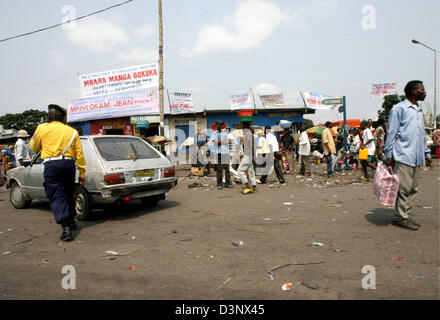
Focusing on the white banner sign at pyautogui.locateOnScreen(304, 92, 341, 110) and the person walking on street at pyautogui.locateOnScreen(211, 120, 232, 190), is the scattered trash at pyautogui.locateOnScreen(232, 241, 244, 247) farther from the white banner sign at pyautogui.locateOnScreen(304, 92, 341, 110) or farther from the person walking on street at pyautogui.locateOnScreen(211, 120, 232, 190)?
the white banner sign at pyautogui.locateOnScreen(304, 92, 341, 110)

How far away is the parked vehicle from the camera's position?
4.80 meters

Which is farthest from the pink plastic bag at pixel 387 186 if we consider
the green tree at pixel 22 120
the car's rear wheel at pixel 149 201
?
the green tree at pixel 22 120

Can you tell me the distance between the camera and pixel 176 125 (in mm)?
21375

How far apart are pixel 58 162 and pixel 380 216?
4810 millimetres

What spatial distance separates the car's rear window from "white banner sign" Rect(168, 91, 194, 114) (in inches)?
573

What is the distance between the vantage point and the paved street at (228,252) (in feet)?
8.02

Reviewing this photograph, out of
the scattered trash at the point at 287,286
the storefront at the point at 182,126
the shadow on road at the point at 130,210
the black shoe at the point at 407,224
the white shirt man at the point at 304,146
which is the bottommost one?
the shadow on road at the point at 130,210

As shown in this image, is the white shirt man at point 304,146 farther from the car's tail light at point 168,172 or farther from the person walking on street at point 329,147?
the car's tail light at point 168,172

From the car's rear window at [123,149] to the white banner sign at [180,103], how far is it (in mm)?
14550

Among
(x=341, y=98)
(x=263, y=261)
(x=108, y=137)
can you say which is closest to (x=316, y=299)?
(x=263, y=261)

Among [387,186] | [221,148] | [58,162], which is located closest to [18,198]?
[58,162]

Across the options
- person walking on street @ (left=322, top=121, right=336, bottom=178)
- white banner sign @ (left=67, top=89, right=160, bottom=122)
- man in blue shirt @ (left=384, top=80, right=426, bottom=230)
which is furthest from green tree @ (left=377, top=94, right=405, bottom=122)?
man in blue shirt @ (left=384, top=80, right=426, bottom=230)

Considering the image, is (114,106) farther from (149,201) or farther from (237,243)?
(237,243)
